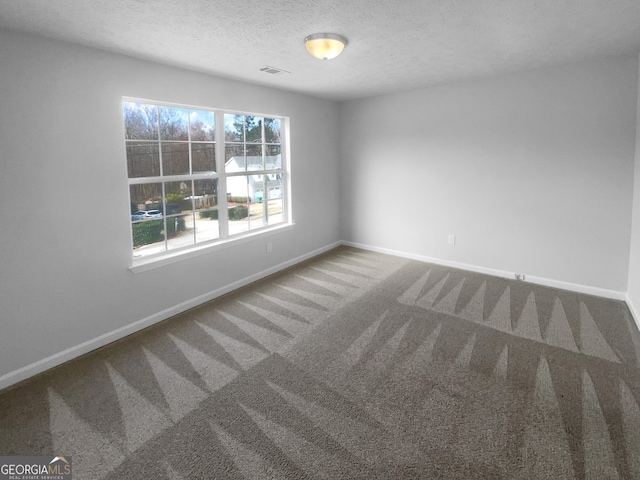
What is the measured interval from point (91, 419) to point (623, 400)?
10.8 feet

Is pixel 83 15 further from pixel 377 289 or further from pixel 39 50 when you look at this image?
pixel 377 289

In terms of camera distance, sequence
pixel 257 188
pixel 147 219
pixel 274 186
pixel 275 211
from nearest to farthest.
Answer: pixel 147 219 → pixel 257 188 → pixel 274 186 → pixel 275 211

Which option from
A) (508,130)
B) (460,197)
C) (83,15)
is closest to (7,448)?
(83,15)

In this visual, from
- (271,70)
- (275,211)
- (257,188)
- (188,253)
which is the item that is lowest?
(188,253)

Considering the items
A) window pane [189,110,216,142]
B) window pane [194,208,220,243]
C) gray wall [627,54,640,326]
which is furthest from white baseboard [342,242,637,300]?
window pane [189,110,216,142]

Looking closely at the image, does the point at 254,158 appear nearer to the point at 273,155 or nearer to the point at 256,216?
the point at 273,155

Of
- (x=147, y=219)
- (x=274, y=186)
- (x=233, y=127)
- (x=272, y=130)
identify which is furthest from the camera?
(x=274, y=186)

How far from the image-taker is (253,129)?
14.5ft

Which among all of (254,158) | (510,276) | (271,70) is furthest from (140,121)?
(510,276)

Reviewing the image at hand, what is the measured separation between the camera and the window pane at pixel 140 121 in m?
3.17

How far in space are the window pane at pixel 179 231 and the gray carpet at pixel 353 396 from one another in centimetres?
74

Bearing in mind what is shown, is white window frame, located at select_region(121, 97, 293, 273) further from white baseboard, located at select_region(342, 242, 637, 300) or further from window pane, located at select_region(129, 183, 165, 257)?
white baseboard, located at select_region(342, 242, 637, 300)

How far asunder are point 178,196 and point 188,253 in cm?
59

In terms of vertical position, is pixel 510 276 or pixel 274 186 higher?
pixel 274 186
